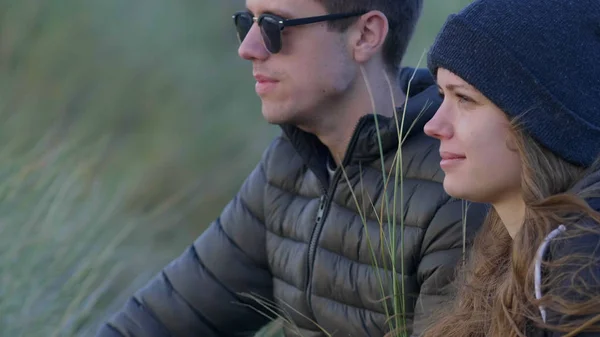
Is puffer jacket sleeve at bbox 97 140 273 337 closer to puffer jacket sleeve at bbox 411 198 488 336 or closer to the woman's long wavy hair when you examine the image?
puffer jacket sleeve at bbox 411 198 488 336

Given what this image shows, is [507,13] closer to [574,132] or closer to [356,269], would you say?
[574,132]

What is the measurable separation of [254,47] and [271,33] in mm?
79

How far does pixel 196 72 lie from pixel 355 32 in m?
2.94

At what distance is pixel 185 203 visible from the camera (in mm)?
5191

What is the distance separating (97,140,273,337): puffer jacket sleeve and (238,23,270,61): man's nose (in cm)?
38

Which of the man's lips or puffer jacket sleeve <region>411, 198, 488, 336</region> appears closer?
puffer jacket sleeve <region>411, 198, 488, 336</region>

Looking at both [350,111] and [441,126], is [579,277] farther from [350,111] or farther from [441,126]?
[350,111]

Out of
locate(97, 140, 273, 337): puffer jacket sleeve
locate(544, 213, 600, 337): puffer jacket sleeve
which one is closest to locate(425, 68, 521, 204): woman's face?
locate(544, 213, 600, 337): puffer jacket sleeve

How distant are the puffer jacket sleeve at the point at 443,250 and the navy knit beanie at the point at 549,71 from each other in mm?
481

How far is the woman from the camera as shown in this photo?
233cm

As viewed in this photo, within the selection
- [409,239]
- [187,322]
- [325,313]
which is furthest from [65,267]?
[409,239]

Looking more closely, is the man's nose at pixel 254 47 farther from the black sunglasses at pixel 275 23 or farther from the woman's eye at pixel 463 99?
the woman's eye at pixel 463 99

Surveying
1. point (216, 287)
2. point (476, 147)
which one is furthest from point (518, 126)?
point (216, 287)

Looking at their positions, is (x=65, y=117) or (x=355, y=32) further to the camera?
(x=65, y=117)
